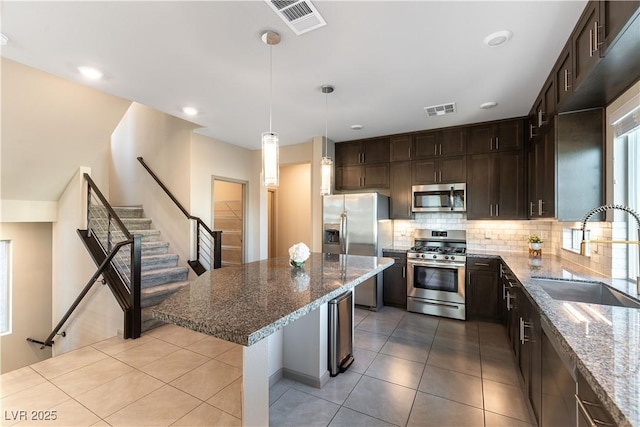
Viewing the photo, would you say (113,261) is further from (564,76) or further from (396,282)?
(564,76)

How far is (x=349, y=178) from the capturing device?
502 centimetres

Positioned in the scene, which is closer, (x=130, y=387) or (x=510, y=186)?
(x=130, y=387)

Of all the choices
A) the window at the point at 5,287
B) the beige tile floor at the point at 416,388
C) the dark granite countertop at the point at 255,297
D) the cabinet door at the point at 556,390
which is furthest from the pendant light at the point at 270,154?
the window at the point at 5,287

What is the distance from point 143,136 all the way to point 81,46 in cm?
340

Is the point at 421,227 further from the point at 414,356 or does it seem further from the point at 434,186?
the point at 414,356

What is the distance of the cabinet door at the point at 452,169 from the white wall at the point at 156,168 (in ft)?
12.9

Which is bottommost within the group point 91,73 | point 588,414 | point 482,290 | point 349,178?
point 482,290

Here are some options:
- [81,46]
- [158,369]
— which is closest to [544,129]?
[81,46]

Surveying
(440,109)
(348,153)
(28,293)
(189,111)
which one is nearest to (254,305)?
(189,111)

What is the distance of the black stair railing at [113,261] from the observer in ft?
10.6

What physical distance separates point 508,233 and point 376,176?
212 cm

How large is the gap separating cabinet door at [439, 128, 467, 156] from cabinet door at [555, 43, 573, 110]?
1.74 metres

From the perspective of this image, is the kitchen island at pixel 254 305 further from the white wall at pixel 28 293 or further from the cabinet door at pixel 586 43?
the white wall at pixel 28 293

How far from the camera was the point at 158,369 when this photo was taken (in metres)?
2.65
